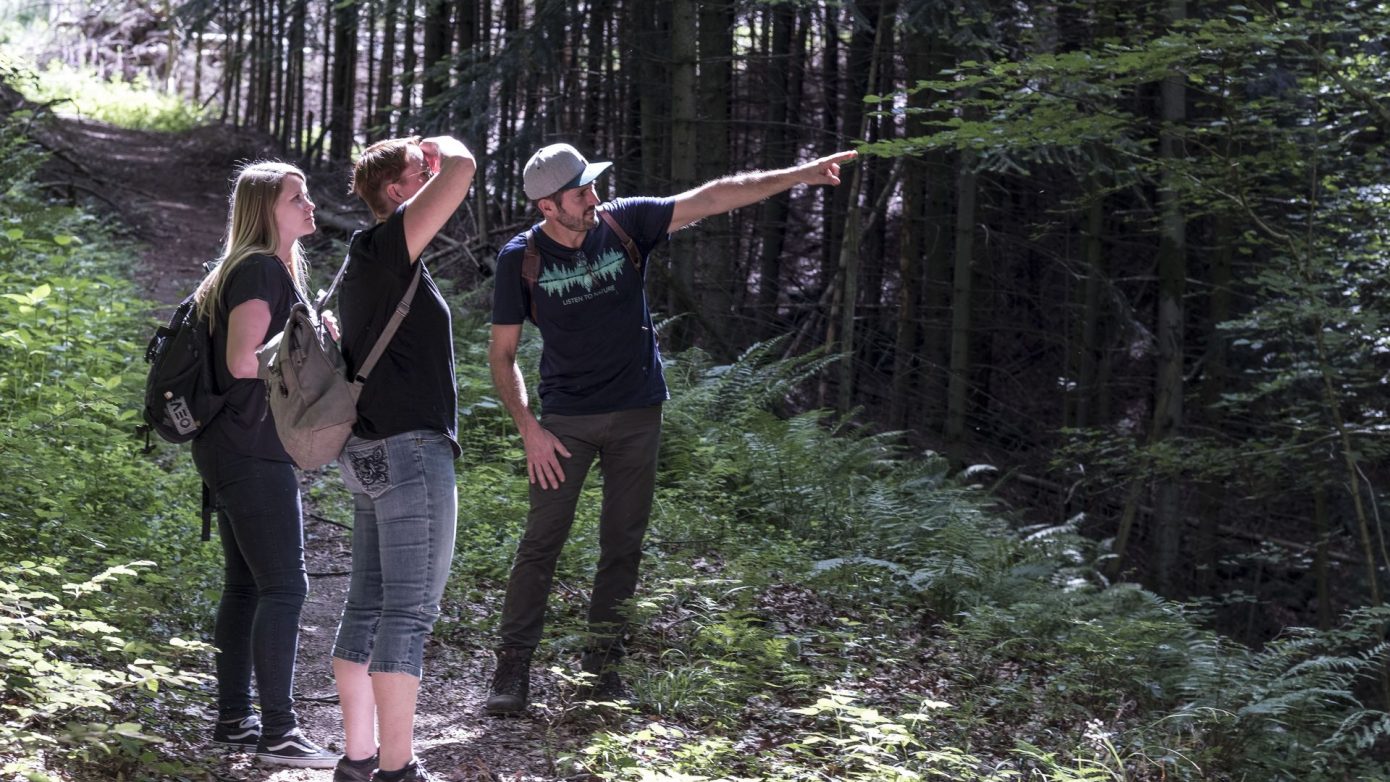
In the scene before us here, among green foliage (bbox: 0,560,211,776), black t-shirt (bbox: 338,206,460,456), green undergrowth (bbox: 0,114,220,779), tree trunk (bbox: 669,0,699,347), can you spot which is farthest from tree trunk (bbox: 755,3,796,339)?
black t-shirt (bbox: 338,206,460,456)

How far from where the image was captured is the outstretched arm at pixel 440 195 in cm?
354

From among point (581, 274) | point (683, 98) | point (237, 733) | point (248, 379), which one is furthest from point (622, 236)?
point (683, 98)

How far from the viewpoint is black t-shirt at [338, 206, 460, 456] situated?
3.70 metres

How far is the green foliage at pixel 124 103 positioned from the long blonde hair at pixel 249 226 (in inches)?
1262

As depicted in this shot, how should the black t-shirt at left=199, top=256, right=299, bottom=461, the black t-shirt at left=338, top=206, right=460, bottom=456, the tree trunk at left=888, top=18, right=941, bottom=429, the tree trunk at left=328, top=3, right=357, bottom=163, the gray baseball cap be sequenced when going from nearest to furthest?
the black t-shirt at left=338, top=206, right=460, bottom=456 < the black t-shirt at left=199, top=256, right=299, bottom=461 < the gray baseball cap < the tree trunk at left=888, top=18, right=941, bottom=429 < the tree trunk at left=328, top=3, right=357, bottom=163

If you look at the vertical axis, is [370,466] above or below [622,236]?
below

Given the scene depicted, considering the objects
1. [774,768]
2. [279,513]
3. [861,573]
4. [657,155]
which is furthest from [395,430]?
[657,155]

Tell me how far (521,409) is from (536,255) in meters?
0.60

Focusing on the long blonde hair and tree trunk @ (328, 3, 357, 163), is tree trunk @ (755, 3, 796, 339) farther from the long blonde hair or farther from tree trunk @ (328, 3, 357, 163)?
tree trunk @ (328, 3, 357, 163)

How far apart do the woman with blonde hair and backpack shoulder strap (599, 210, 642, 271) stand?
1.15 metres

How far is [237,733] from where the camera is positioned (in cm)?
435

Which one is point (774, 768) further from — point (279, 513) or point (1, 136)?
point (1, 136)

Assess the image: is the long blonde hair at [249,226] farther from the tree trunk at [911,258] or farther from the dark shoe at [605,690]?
the tree trunk at [911,258]

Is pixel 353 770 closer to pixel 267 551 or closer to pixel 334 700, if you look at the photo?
pixel 267 551
